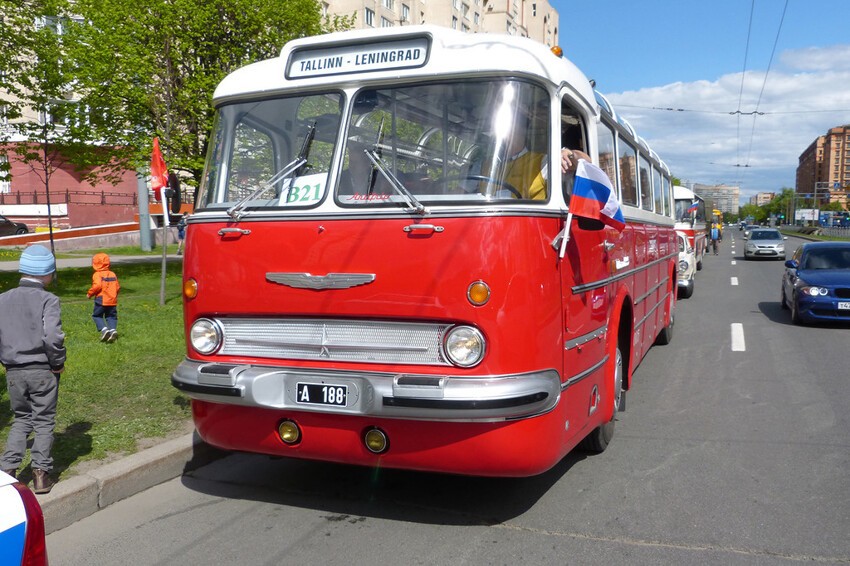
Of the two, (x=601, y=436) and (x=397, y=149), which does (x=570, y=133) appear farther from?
(x=601, y=436)

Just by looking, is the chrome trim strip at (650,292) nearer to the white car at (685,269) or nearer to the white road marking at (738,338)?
the white road marking at (738,338)

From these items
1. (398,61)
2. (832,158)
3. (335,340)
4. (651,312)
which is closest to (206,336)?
(335,340)

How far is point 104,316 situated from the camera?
1114cm

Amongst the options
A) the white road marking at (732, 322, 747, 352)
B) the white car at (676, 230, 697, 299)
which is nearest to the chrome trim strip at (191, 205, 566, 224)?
the white road marking at (732, 322, 747, 352)

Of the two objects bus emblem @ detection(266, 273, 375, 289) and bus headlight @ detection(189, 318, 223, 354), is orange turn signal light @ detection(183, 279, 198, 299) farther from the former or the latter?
bus emblem @ detection(266, 273, 375, 289)

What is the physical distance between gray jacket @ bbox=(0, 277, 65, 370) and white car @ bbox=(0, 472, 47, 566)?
2.75m

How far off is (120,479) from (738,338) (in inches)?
398

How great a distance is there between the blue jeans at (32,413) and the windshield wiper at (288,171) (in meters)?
1.60

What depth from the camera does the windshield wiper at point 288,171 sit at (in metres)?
4.89

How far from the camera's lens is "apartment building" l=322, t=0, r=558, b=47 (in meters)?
59.5

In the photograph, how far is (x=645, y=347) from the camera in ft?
28.2

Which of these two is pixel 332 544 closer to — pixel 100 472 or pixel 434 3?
pixel 100 472

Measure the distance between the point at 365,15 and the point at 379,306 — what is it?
59.2 m

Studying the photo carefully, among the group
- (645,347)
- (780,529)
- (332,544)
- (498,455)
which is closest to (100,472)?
(332,544)
